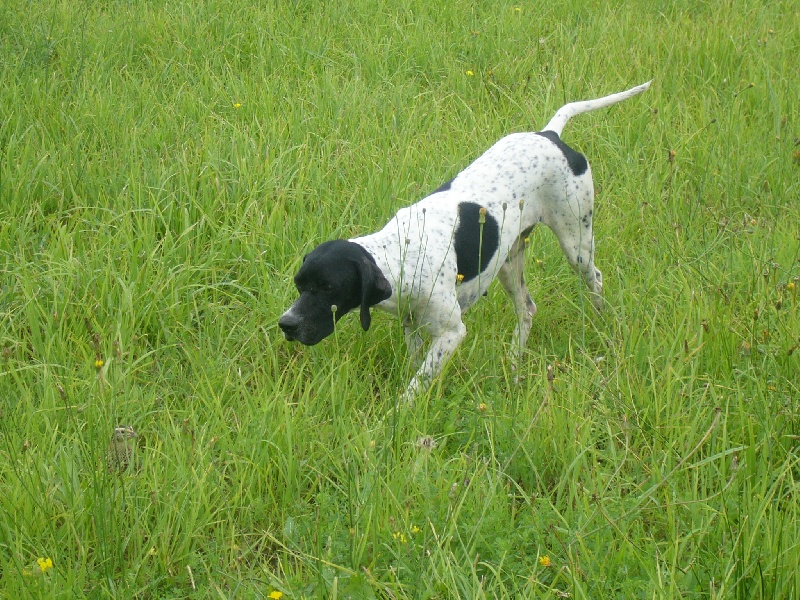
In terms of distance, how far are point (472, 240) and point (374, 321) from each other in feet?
1.84

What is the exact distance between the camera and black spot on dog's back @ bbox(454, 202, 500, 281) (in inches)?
146

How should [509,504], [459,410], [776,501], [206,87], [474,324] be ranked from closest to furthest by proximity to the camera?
[776,501], [509,504], [459,410], [474,324], [206,87]

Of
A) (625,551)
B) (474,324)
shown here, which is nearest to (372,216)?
(474,324)

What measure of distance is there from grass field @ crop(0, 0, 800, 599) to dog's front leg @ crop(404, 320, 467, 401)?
0.24ft

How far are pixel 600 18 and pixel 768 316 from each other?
13.3 feet

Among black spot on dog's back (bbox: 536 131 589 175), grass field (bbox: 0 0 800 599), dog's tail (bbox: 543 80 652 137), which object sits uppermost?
dog's tail (bbox: 543 80 652 137)

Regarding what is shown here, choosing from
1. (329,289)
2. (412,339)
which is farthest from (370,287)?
(412,339)

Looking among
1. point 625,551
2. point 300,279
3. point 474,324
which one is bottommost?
point 474,324

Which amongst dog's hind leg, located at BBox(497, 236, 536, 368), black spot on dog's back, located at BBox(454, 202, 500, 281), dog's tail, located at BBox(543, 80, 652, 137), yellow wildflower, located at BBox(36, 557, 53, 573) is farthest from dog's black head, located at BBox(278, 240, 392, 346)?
dog's tail, located at BBox(543, 80, 652, 137)

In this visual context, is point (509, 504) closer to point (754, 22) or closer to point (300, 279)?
point (300, 279)

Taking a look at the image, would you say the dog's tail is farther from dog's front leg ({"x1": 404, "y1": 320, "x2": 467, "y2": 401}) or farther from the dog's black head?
the dog's black head

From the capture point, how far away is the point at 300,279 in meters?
3.35

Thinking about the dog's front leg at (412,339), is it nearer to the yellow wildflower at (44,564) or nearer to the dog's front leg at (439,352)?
the dog's front leg at (439,352)

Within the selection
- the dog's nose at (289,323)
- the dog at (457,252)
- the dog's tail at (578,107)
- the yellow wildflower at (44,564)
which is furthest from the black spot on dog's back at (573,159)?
the yellow wildflower at (44,564)
